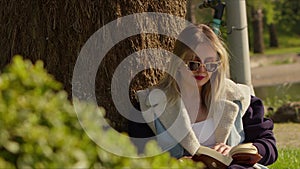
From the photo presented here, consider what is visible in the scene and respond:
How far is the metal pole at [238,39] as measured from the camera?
945 centimetres

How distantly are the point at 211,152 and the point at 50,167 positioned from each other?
81.8 inches

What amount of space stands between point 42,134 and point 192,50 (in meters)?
2.16

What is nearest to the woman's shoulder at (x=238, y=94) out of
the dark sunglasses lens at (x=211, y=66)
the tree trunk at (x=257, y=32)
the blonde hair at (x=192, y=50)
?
the blonde hair at (x=192, y=50)

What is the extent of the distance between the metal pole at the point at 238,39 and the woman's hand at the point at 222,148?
530 centimetres

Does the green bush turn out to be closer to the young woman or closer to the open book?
the open book

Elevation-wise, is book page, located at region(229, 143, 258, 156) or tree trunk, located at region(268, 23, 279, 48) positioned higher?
book page, located at region(229, 143, 258, 156)

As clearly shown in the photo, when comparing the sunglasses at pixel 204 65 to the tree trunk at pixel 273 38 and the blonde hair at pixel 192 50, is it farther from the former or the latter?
the tree trunk at pixel 273 38

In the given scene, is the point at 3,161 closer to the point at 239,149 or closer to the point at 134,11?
the point at 239,149

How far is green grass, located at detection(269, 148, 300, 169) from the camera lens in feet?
21.1

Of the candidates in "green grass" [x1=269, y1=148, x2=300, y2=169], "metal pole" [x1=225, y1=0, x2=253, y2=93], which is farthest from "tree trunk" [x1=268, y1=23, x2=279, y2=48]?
"green grass" [x1=269, y1=148, x2=300, y2=169]

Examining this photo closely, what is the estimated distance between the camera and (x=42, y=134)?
2.01m

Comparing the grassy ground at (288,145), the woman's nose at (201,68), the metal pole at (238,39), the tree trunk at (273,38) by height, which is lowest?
the tree trunk at (273,38)

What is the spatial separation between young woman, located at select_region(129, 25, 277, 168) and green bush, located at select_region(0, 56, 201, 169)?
186cm

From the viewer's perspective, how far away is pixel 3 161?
2.00m
